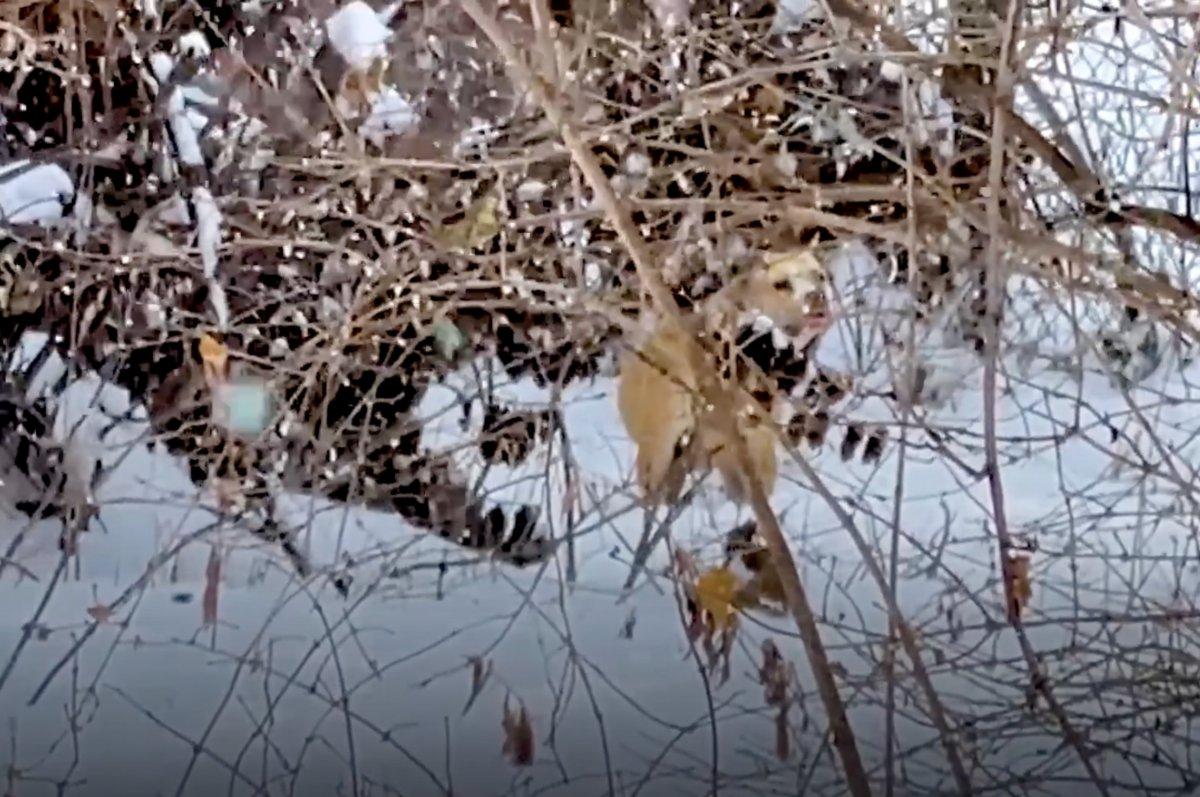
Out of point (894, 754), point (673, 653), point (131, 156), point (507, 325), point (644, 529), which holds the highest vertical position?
point (131, 156)

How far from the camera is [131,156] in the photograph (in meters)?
2.11

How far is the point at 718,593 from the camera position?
165 cm

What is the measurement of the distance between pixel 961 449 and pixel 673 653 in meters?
0.39

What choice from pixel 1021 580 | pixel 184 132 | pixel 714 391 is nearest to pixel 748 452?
pixel 714 391

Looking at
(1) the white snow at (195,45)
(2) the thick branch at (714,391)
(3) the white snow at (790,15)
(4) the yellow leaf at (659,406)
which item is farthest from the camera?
(1) the white snow at (195,45)

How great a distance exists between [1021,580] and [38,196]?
1.34 meters

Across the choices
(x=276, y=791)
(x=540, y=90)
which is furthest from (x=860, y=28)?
(x=276, y=791)

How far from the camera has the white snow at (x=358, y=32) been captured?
2010 millimetres

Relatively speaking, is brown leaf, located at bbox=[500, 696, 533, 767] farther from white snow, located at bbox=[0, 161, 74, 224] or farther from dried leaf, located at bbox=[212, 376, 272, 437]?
white snow, located at bbox=[0, 161, 74, 224]

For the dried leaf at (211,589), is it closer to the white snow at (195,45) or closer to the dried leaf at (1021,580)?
the white snow at (195,45)

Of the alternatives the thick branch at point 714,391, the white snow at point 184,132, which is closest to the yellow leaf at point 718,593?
the thick branch at point 714,391

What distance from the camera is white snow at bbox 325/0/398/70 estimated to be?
2010 mm

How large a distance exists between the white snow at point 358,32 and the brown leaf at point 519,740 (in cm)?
83

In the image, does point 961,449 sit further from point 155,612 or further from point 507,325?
point 155,612
